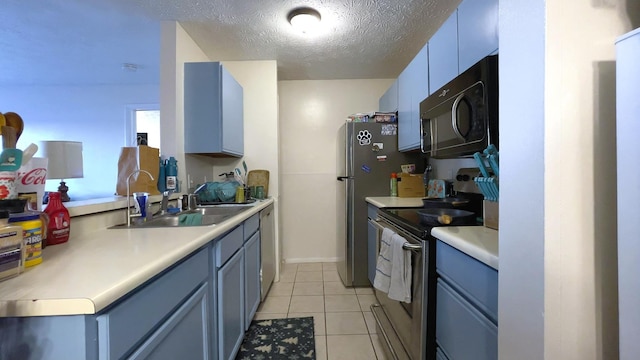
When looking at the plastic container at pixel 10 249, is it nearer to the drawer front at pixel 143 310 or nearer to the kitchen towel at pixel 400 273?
the drawer front at pixel 143 310

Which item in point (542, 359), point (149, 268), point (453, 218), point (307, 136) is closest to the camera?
point (542, 359)

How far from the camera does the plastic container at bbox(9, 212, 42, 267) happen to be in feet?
2.16

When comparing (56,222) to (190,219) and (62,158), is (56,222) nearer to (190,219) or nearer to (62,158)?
(190,219)

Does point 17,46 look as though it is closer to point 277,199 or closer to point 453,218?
point 277,199

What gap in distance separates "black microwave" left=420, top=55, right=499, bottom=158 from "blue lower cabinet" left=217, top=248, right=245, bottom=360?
134 centimetres

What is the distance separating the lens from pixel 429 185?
2367 mm

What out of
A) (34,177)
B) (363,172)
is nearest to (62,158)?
(34,177)

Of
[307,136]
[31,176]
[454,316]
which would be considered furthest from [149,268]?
[307,136]

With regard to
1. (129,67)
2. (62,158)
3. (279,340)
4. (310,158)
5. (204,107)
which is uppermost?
Result: (129,67)

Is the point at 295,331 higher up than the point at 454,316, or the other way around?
the point at 454,316

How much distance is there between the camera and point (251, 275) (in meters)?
1.81

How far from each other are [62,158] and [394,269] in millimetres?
2323

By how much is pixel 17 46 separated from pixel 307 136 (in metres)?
2.88

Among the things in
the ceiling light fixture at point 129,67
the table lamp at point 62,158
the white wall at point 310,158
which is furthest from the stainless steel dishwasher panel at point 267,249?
the ceiling light fixture at point 129,67
